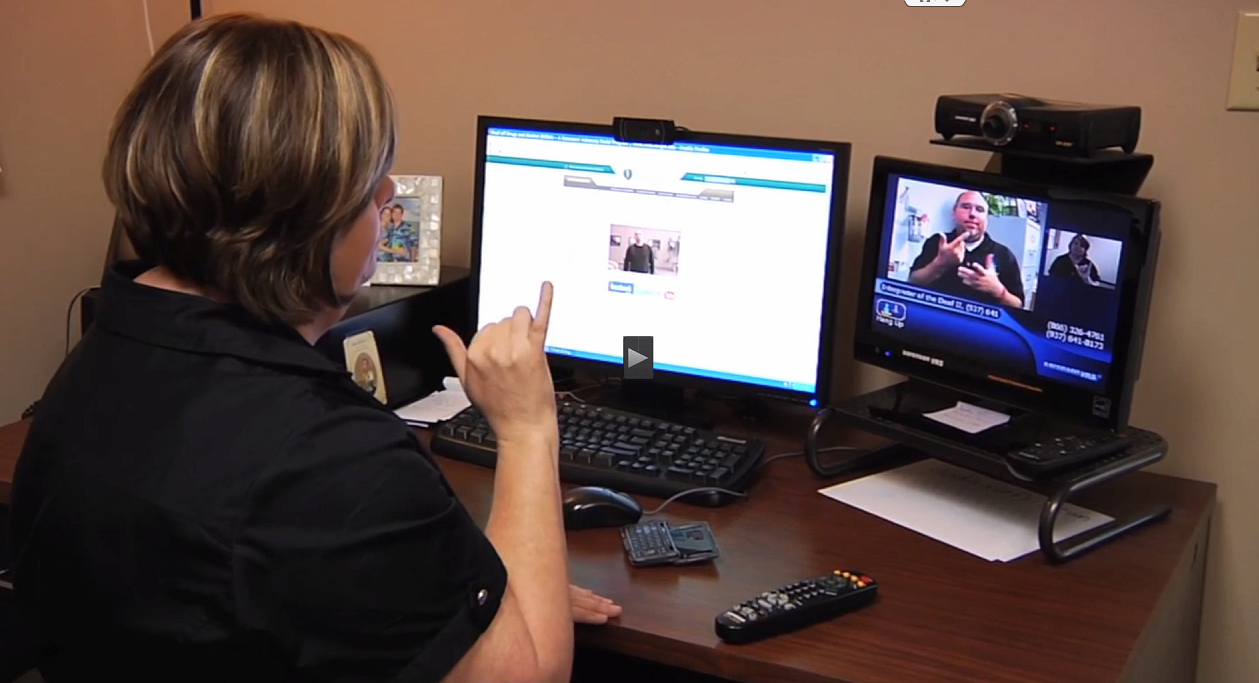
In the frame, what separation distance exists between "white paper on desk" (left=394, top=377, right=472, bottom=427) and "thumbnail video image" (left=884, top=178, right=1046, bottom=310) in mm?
652

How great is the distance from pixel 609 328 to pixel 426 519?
2.79 feet

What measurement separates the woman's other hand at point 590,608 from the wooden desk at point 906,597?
15 millimetres

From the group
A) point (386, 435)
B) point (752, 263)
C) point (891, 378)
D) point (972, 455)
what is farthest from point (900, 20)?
point (386, 435)

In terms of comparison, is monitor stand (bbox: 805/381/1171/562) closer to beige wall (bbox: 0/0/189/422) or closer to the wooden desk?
the wooden desk

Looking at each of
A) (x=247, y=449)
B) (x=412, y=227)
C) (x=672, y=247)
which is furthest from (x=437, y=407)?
(x=247, y=449)

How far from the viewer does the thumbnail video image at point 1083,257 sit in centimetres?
142

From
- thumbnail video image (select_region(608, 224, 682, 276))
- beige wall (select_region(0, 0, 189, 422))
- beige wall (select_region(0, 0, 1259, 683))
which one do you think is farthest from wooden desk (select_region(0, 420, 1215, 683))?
beige wall (select_region(0, 0, 189, 422))

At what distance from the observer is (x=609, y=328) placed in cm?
184

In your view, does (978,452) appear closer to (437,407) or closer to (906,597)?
(906,597)

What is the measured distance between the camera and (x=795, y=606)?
123 centimetres

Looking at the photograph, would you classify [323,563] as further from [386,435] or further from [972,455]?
[972,455]

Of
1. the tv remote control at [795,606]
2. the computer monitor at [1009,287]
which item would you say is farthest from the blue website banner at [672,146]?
the tv remote control at [795,606]

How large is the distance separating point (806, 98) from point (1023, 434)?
602 millimetres
